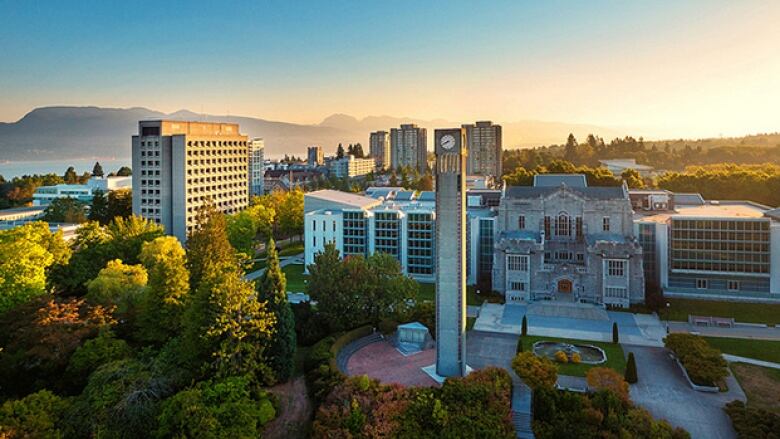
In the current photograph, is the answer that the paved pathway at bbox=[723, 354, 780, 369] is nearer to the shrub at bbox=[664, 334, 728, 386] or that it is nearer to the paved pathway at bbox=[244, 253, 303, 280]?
the shrub at bbox=[664, 334, 728, 386]

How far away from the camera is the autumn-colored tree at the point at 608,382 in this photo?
27.1 meters

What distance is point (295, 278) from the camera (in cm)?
6047

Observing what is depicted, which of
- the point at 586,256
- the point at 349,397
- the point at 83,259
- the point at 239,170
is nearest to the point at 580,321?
the point at 586,256

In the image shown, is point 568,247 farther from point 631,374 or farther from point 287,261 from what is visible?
point 287,261

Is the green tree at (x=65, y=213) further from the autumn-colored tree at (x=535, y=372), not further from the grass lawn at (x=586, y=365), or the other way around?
the autumn-colored tree at (x=535, y=372)

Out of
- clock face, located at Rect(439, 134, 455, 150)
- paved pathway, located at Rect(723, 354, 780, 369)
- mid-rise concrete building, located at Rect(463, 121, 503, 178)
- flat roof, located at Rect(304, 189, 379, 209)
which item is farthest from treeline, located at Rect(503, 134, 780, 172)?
clock face, located at Rect(439, 134, 455, 150)

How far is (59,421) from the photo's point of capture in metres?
24.8

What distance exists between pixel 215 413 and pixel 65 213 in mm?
69244

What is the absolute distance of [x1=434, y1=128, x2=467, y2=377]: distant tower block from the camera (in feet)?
100

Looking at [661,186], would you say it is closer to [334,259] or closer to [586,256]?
[586,256]

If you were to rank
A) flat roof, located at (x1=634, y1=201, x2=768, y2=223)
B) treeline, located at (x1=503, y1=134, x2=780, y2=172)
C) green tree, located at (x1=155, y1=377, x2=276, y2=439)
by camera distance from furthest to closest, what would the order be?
treeline, located at (x1=503, y1=134, x2=780, y2=172) < flat roof, located at (x1=634, y1=201, x2=768, y2=223) < green tree, located at (x1=155, y1=377, x2=276, y2=439)

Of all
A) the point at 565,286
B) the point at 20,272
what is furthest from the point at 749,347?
the point at 20,272

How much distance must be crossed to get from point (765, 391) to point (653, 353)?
7.18 metres

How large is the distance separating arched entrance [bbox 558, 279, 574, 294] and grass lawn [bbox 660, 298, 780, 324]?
26.4 ft
